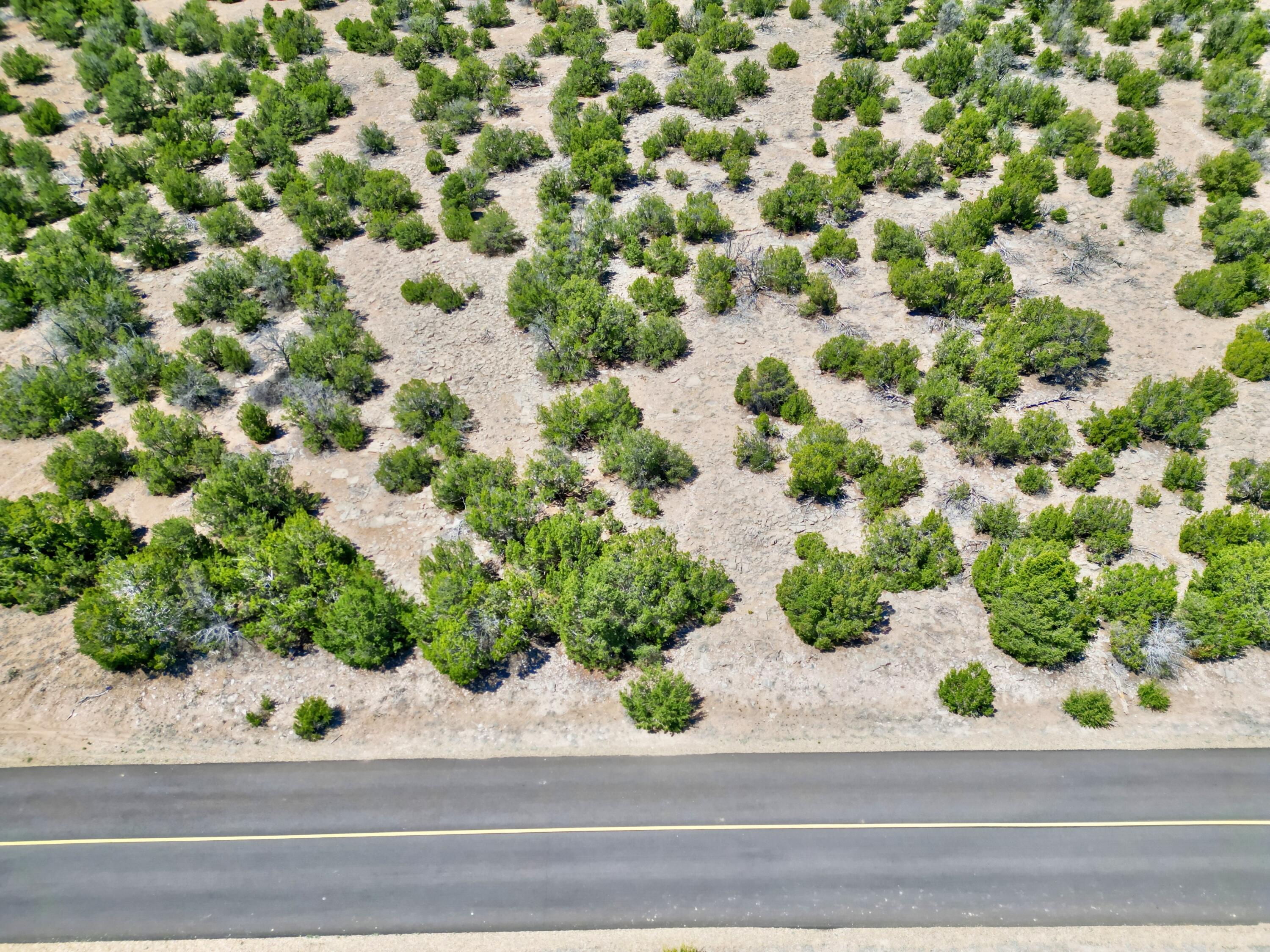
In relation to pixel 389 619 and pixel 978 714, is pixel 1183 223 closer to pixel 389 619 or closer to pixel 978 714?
pixel 978 714

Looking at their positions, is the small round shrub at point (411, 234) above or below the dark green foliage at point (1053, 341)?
above

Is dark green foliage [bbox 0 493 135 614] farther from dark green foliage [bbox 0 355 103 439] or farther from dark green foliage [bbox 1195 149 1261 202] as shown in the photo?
dark green foliage [bbox 1195 149 1261 202]

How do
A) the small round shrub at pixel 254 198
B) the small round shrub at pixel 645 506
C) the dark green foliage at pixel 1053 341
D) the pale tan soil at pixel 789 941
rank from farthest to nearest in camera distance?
the small round shrub at pixel 254 198 → the dark green foliage at pixel 1053 341 → the small round shrub at pixel 645 506 → the pale tan soil at pixel 789 941

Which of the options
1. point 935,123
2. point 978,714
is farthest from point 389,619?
point 935,123

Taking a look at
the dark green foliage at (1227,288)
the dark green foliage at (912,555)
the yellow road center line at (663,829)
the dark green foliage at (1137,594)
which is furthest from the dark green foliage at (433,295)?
the dark green foliage at (1227,288)

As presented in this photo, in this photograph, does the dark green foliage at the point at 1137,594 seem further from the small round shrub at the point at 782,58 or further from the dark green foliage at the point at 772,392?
the small round shrub at the point at 782,58

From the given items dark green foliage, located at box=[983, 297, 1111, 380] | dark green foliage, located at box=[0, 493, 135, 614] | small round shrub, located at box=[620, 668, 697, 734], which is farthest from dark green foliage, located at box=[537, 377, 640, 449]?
dark green foliage, located at box=[0, 493, 135, 614]
